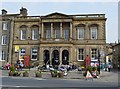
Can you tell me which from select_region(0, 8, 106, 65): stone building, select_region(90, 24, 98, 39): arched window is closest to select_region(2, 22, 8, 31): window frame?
select_region(0, 8, 106, 65): stone building

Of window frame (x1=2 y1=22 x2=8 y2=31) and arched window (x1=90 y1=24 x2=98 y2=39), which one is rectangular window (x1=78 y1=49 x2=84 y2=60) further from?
window frame (x1=2 y1=22 x2=8 y2=31)

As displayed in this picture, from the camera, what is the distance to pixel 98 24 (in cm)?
5525

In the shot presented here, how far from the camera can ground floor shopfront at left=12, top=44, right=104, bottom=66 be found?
53906 mm

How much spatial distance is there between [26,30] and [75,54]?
12.3 metres

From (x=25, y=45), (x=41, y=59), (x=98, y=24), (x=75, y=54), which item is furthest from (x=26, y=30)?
(x=98, y=24)

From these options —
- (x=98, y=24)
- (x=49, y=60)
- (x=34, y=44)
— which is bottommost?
(x=49, y=60)

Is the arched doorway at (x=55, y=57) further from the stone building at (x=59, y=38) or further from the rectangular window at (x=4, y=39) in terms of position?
the rectangular window at (x=4, y=39)

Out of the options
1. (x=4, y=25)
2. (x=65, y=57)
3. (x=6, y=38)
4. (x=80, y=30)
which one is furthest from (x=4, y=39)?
(x=80, y=30)

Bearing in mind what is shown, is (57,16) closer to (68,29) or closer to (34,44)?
(68,29)

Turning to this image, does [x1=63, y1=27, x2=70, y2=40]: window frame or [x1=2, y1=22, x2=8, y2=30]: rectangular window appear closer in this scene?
[x1=63, y1=27, x2=70, y2=40]: window frame

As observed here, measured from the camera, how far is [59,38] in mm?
54250

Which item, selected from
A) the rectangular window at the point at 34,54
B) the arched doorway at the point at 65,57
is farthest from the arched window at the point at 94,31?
the rectangular window at the point at 34,54

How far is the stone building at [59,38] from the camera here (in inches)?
2137

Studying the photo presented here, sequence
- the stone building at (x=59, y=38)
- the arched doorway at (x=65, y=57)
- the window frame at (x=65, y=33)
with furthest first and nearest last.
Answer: the window frame at (x=65, y=33)
the arched doorway at (x=65, y=57)
the stone building at (x=59, y=38)
